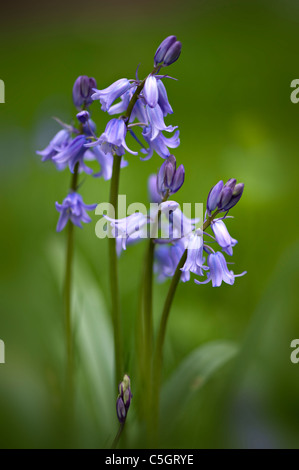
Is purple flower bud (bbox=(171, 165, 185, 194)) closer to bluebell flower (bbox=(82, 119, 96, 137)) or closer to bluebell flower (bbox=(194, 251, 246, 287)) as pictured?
bluebell flower (bbox=(194, 251, 246, 287))

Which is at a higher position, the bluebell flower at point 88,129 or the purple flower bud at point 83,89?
the purple flower bud at point 83,89

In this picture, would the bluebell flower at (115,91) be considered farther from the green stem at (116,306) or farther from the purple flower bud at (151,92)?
the green stem at (116,306)

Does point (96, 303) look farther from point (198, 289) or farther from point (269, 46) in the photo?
point (269, 46)

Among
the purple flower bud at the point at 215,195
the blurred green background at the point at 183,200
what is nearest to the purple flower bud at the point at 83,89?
the purple flower bud at the point at 215,195

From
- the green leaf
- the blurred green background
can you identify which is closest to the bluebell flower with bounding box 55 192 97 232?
the blurred green background

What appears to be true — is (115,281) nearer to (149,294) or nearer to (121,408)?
(149,294)

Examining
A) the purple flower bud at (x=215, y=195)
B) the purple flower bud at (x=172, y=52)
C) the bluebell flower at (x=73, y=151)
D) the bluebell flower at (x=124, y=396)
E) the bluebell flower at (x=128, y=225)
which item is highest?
the purple flower bud at (x=172, y=52)

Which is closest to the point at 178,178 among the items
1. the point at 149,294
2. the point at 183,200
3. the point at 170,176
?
the point at 170,176
